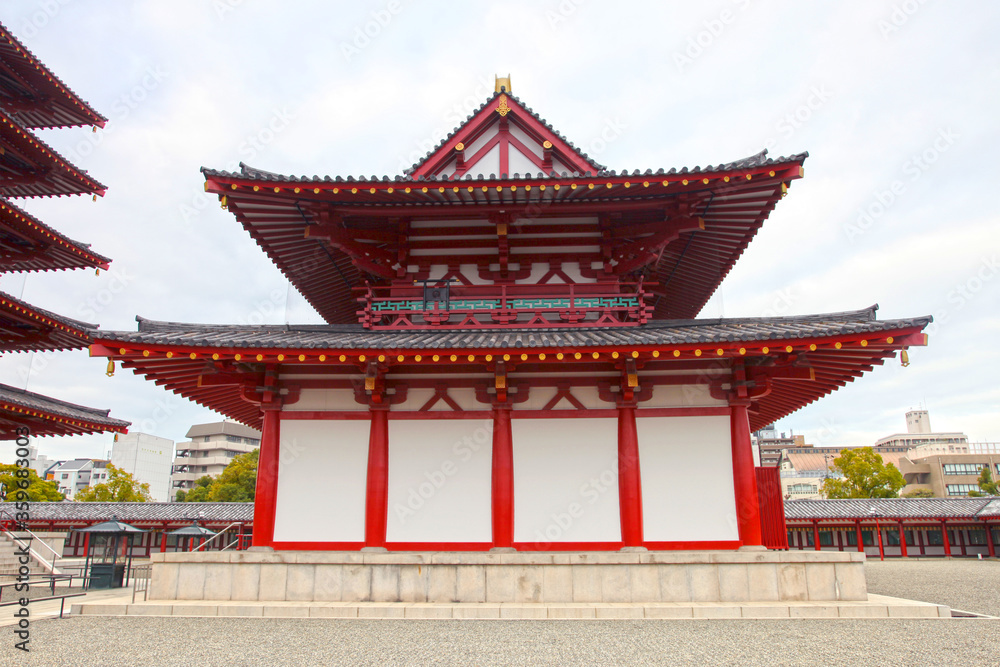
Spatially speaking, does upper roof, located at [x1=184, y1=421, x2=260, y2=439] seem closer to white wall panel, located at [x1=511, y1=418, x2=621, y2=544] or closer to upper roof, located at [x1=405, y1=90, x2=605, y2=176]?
upper roof, located at [x1=405, y1=90, x2=605, y2=176]

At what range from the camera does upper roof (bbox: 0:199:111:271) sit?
2109 cm

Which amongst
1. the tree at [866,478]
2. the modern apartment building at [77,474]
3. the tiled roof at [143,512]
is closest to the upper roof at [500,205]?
the tiled roof at [143,512]

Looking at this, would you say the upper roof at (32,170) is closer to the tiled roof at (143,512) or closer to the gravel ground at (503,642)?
the gravel ground at (503,642)

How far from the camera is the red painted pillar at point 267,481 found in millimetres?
12453

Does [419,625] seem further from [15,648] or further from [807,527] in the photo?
[807,527]

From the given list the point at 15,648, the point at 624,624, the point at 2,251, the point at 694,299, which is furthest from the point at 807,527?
the point at 2,251

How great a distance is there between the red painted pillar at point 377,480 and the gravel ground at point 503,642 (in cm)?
208

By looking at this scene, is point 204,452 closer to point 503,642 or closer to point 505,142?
point 505,142

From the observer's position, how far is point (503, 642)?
8922 millimetres

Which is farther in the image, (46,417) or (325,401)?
(46,417)

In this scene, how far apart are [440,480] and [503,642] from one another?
4.22m

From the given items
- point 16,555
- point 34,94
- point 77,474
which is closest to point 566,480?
point 16,555

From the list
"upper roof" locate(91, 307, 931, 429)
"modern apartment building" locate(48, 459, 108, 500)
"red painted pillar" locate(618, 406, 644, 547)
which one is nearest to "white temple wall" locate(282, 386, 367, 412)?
"upper roof" locate(91, 307, 931, 429)

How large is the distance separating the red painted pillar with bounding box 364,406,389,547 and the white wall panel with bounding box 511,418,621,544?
2.73 metres
